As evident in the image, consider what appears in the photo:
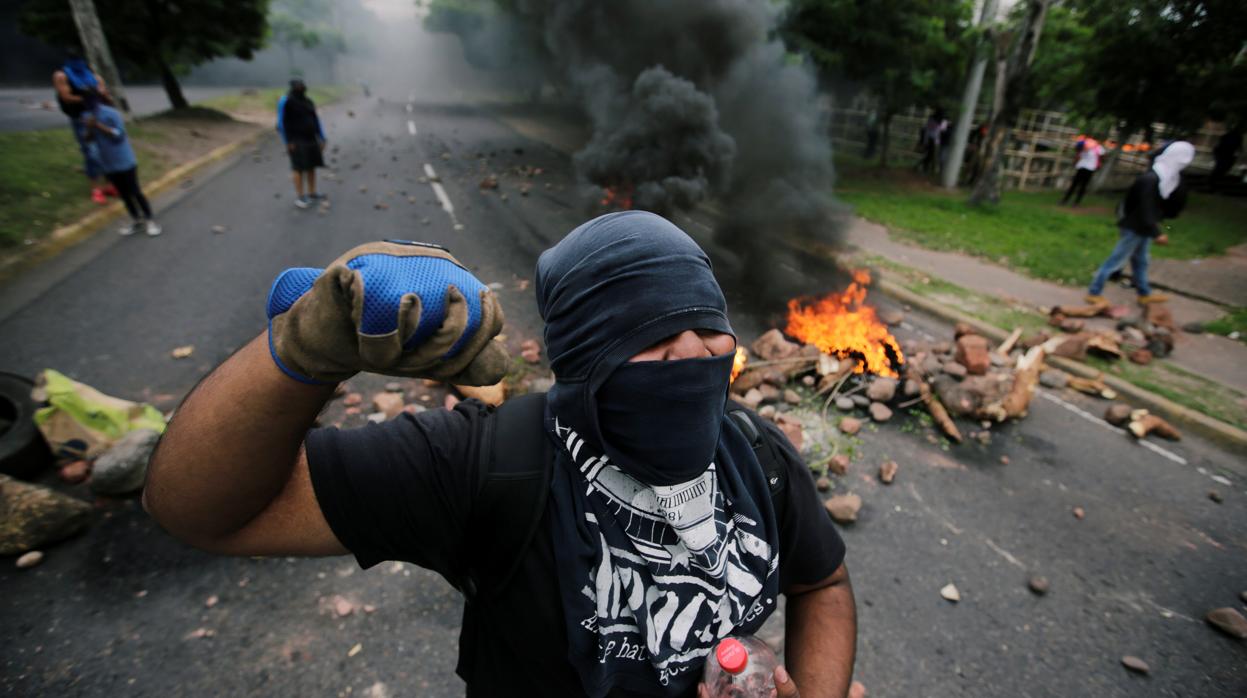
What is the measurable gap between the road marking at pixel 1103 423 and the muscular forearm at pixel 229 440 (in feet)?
18.9

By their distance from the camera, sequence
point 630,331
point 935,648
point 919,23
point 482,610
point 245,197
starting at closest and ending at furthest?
point 630,331, point 482,610, point 935,648, point 245,197, point 919,23

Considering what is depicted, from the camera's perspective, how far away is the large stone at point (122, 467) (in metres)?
3.09

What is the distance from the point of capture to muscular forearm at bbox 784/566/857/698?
4.86 ft

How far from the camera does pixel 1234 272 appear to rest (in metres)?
8.72

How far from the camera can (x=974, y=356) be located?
15.7 ft

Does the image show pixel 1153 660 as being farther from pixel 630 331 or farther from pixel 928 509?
pixel 630 331

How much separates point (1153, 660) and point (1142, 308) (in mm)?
6247

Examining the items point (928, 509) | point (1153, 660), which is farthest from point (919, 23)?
point (1153, 660)

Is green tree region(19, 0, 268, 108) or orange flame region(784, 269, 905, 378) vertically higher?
green tree region(19, 0, 268, 108)

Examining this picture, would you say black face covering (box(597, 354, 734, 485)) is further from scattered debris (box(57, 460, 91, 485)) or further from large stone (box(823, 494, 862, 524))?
scattered debris (box(57, 460, 91, 485))

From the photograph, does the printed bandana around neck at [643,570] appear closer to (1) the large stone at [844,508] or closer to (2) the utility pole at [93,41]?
(1) the large stone at [844,508]

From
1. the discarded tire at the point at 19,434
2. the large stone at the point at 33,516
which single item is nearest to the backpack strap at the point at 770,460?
the large stone at the point at 33,516

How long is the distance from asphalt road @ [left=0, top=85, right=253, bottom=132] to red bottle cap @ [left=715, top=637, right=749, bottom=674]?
17742mm

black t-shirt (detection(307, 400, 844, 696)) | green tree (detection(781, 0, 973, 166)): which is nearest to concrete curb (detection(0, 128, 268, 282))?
black t-shirt (detection(307, 400, 844, 696))
